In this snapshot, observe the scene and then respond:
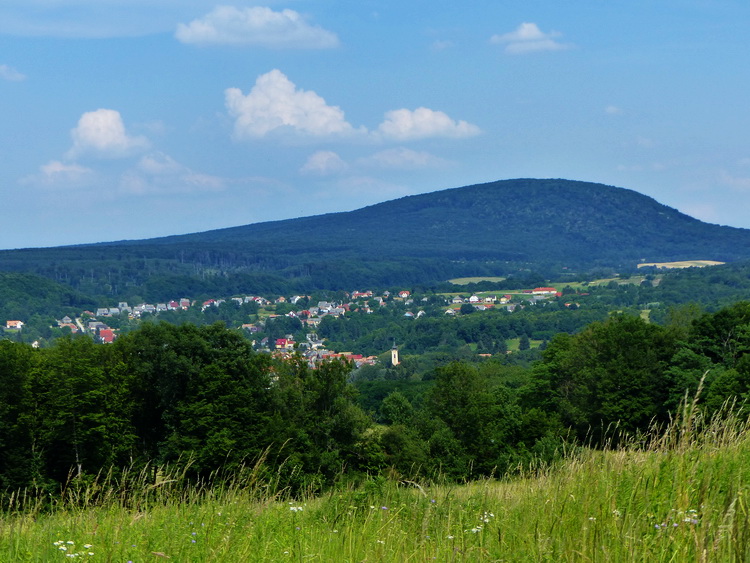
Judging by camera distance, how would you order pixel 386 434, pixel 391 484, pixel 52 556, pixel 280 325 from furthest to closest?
pixel 280 325 < pixel 386 434 < pixel 391 484 < pixel 52 556

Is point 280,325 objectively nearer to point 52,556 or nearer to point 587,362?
point 587,362

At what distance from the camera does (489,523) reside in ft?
16.3

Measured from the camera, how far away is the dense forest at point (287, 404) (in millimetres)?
24156

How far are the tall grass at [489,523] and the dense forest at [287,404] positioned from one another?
45.3ft

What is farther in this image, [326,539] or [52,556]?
[326,539]

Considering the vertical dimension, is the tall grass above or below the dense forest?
above

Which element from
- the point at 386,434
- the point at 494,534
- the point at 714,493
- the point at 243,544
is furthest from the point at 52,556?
the point at 386,434

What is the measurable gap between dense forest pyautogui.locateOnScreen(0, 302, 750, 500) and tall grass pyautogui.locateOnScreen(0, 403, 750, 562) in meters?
13.8

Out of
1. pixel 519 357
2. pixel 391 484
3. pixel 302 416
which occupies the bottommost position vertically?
pixel 519 357

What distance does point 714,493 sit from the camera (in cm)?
462

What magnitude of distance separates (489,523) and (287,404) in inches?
985

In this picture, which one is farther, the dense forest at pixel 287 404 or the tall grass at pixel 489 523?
the dense forest at pixel 287 404

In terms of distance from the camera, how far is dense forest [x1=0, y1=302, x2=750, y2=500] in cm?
2416

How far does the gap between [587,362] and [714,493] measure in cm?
3225
